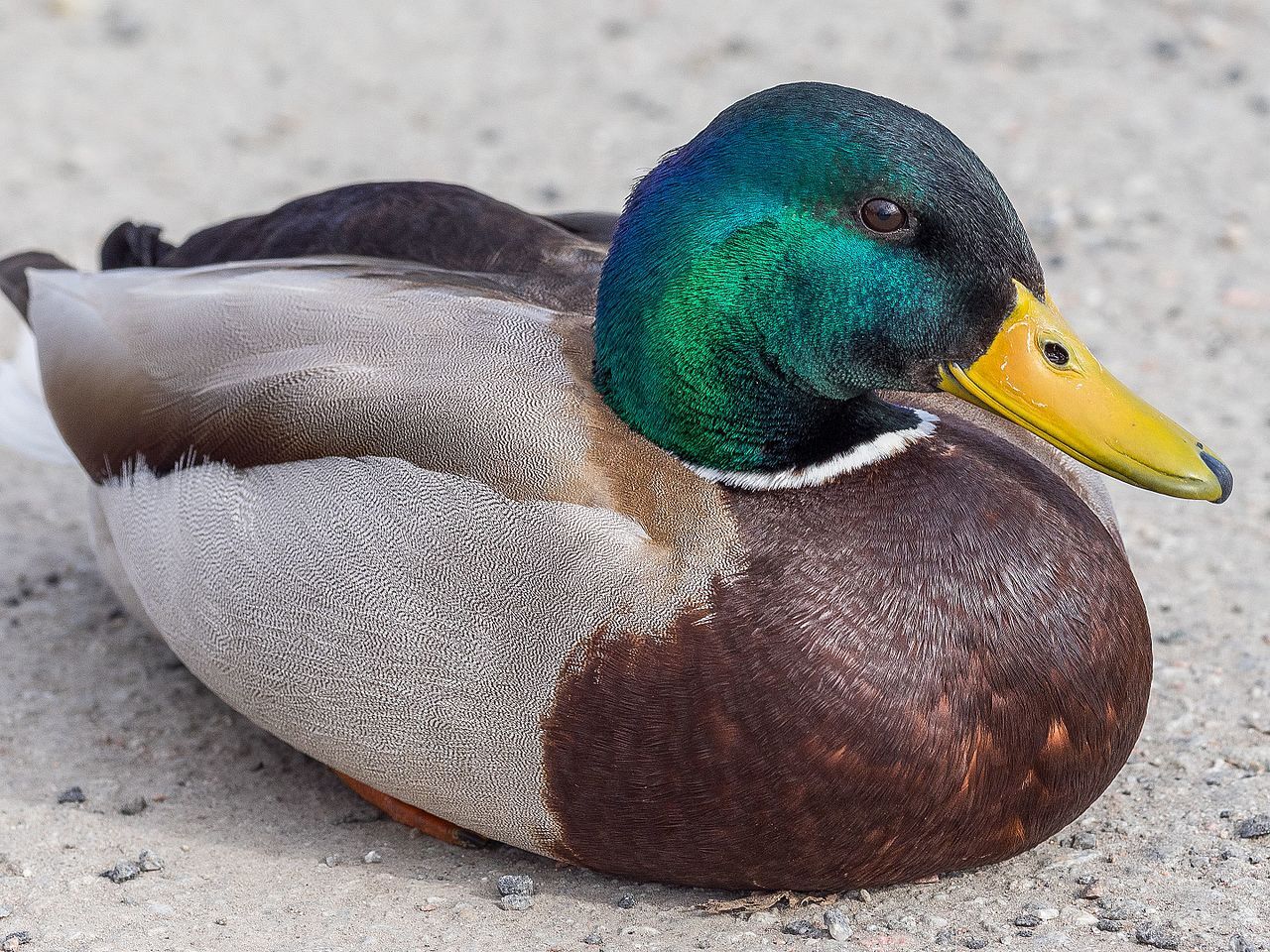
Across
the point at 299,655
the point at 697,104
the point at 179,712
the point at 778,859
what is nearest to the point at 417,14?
the point at 697,104

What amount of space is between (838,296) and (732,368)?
0.24 meters

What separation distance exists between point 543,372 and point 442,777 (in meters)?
0.81

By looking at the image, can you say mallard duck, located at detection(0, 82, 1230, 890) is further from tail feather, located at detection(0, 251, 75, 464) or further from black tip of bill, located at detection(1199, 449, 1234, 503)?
tail feather, located at detection(0, 251, 75, 464)

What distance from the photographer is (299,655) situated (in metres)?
3.59

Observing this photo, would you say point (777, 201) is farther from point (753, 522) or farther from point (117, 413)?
point (117, 413)

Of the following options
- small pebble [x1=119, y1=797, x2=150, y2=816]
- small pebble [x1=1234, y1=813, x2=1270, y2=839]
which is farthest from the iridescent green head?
small pebble [x1=119, y1=797, x2=150, y2=816]

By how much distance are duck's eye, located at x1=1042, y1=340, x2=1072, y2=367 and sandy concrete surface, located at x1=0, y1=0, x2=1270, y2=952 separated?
1017 millimetres

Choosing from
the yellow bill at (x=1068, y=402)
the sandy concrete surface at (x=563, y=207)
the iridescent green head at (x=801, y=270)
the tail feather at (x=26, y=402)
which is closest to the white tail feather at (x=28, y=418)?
the tail feather at (x=26, y=402)

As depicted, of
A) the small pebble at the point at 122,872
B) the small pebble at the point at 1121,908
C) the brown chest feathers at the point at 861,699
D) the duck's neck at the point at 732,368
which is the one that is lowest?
the small pebble at the point at 122,872

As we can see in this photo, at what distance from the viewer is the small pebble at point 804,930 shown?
3355mm

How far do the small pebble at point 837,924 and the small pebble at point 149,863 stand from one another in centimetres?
136

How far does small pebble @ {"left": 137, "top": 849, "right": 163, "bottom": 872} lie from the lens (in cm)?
365

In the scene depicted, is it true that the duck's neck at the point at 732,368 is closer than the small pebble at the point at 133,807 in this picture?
Yes

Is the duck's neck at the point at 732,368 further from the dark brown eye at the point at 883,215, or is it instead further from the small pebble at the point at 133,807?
the small pebble at the point at 133,807
